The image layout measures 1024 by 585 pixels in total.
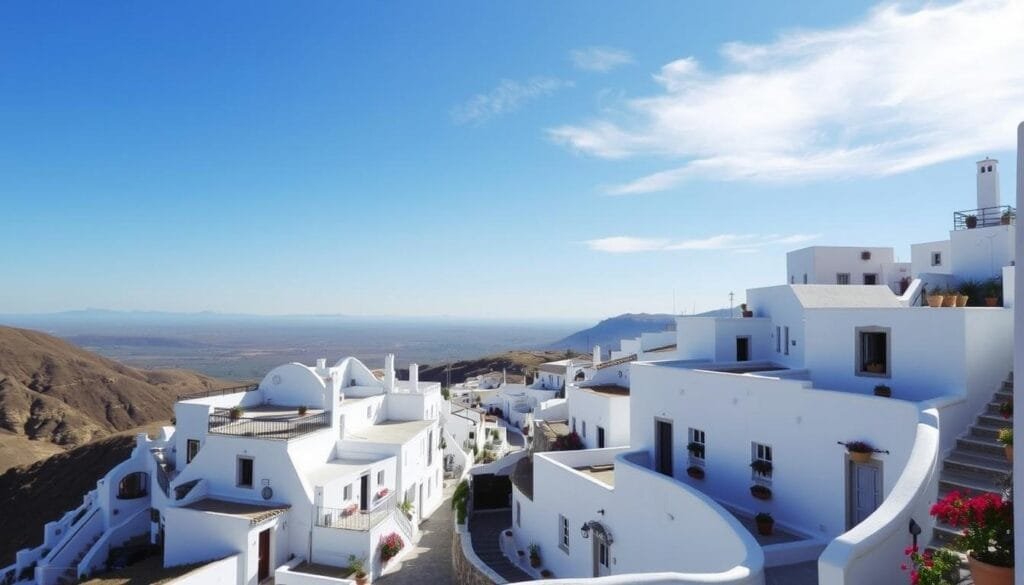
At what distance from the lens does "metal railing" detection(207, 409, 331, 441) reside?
81.8 feet

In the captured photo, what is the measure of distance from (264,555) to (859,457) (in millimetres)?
21458

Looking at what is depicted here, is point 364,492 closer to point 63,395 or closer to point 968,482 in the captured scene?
point 968,482

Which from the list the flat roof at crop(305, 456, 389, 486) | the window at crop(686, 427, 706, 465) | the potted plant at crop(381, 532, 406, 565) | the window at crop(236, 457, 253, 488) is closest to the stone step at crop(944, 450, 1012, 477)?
the window at crop(686, 427, 706, 465)

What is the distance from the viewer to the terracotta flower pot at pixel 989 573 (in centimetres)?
525

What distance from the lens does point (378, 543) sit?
920 inches

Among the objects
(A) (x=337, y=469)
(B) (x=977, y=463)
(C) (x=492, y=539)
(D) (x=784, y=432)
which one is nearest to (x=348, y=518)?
(A) (x=337, y=469)

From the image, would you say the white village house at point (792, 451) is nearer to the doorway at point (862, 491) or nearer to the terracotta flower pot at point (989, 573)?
the doorway at point (862, 491)

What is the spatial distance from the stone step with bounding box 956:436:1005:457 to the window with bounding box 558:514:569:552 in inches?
407

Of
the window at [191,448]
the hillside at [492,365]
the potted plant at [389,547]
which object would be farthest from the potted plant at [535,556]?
the hillside at [492,365]

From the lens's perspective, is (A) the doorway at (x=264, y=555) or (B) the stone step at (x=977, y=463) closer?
(B) the stone step at (x=977, y=463)

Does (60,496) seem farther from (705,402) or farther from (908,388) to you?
(908,388)

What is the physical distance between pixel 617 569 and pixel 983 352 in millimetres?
9292

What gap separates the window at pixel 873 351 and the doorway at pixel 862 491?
8.88 feet

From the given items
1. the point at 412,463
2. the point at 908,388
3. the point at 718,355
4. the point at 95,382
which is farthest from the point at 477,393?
the point at 95,382
